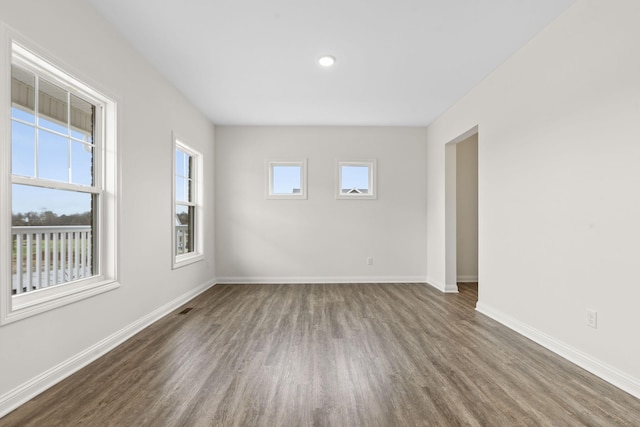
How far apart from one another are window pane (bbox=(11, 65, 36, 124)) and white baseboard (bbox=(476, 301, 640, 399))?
4311 millimetres

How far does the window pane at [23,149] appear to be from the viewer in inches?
80.7

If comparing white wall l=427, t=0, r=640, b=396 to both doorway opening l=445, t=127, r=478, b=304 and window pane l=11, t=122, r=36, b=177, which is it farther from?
window pane l=11, t=122, r=36, b=177

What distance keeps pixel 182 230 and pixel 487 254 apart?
4.17 m

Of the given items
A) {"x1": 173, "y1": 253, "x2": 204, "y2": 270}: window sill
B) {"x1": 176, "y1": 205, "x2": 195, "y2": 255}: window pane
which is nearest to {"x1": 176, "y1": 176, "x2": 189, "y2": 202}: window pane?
{"x1": 176, "y1": 205, "x2": 195, "y2": 255}: window pane

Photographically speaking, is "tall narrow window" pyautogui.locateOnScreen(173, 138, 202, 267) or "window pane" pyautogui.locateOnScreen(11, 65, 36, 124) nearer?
"window pane" pyautogui.locateOnScreen(11, 65, 36, 124)

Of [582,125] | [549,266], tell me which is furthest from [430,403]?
[582,125]

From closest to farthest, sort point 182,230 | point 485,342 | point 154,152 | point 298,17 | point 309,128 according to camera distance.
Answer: point 298,17 → point 485,342 → point 154,152 → point 182,230 → point 309,128

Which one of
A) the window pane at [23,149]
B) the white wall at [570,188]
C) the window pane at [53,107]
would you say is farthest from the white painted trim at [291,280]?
the window pane at [23,149]

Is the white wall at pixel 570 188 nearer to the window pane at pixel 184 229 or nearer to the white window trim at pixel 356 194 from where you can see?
the white window trim at pixel 356 194

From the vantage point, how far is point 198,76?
3.84 meters

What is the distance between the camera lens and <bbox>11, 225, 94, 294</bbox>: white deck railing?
2.48 m

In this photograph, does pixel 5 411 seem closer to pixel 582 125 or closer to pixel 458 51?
pixel 582 125

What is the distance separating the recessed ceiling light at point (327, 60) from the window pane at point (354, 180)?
2537 mm

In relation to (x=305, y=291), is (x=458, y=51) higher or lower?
higher
